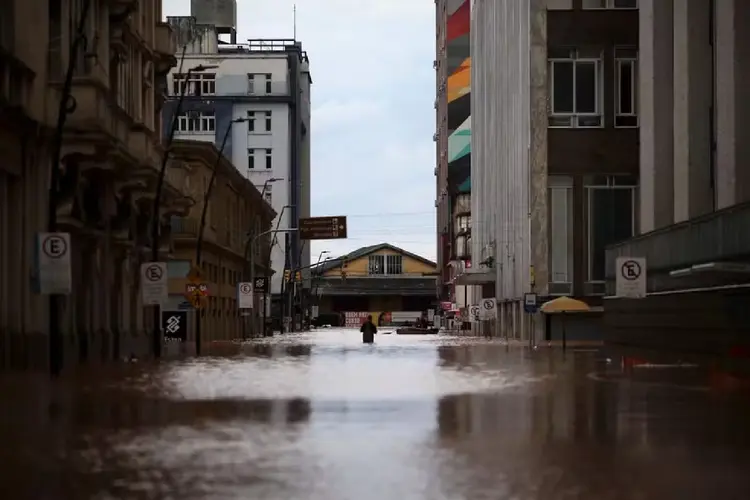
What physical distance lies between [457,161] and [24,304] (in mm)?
113190

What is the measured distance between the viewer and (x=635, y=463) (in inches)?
463

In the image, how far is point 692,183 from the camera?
40219mm

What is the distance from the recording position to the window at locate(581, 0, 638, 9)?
68.7 metres

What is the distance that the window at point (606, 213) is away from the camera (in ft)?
225

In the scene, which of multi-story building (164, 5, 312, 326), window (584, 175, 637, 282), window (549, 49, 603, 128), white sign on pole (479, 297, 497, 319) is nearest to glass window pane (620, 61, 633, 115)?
window (549, 49, 603, 128)

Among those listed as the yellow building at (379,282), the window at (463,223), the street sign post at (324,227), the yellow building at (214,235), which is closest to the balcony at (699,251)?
the yellow building at (214,235)

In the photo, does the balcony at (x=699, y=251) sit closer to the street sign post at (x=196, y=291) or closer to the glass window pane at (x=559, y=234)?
the street sign post at (x=196, y=291)

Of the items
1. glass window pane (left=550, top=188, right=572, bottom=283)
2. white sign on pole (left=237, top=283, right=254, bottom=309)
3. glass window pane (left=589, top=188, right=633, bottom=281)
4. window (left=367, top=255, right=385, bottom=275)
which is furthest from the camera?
window (left=367, top=255, right=385, bottom=275)

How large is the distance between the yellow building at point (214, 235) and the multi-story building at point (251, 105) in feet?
105

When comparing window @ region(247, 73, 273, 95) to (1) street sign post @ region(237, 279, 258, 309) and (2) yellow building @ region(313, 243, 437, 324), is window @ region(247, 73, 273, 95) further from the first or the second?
(1) street sign post @ region(237, 279, 258, 309)

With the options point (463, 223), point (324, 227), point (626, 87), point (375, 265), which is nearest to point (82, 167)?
point (626, 87)

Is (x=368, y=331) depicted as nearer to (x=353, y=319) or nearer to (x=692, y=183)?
(x=692, y=183)

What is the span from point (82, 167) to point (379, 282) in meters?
138

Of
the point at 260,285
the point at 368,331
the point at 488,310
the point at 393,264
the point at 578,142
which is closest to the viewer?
the point at 578,142
